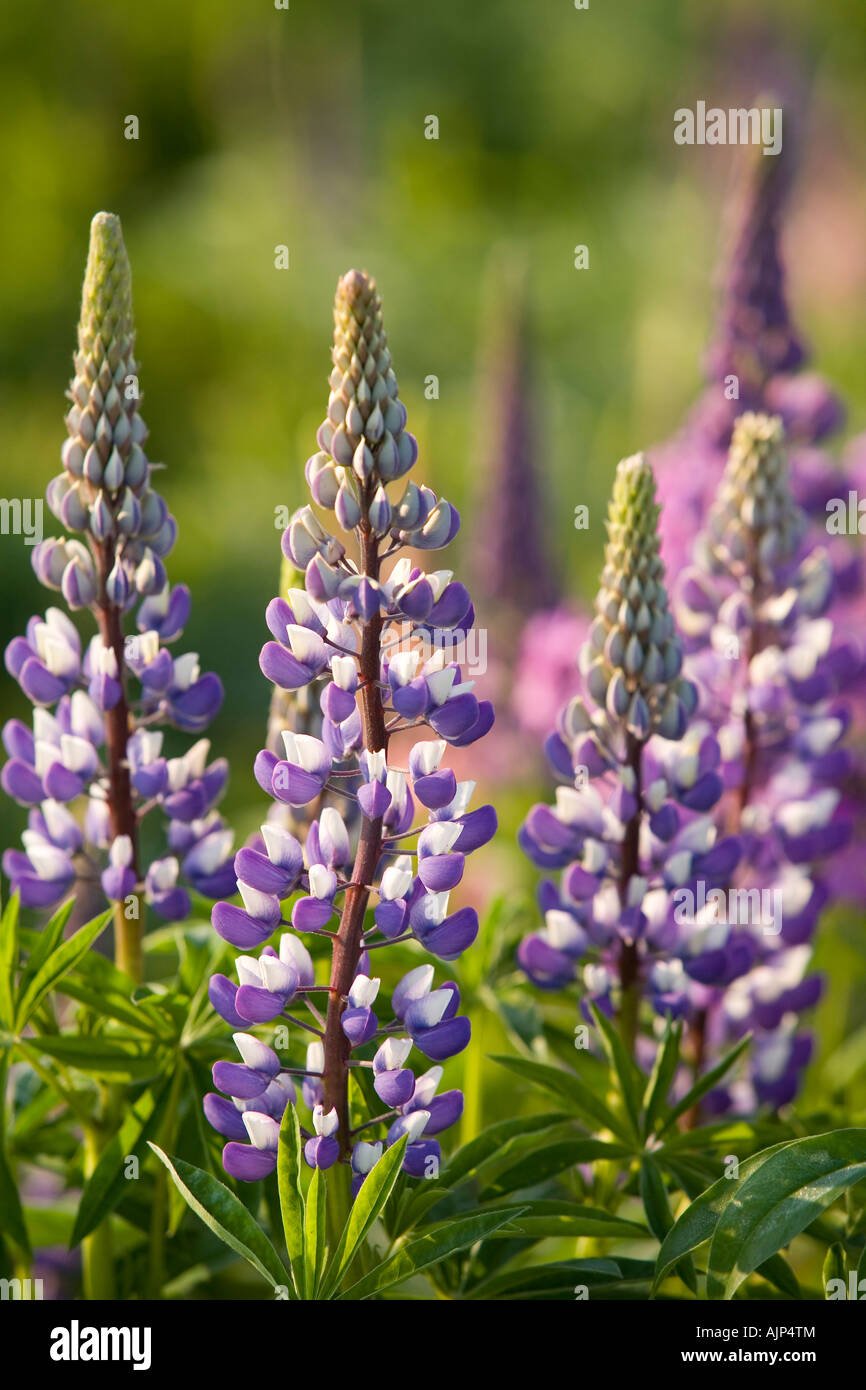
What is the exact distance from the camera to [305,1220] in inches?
30.4

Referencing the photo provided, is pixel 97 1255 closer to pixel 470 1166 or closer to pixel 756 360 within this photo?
pixel 470 1166

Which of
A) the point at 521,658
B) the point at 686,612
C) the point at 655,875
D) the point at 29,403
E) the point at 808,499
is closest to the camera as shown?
the point at 655,875

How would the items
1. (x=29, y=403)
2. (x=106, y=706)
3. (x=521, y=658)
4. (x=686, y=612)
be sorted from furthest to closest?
(x=29, y=403), (x=521, y=658), (x=686, y=612), (x=106, y=706)

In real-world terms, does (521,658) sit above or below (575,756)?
above

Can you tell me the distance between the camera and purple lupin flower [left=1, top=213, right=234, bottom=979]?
2.92 ft

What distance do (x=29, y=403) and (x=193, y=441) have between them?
51cm

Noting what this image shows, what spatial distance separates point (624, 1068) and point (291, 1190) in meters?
0.24

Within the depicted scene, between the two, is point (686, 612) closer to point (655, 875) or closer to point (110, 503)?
point (655, 875)

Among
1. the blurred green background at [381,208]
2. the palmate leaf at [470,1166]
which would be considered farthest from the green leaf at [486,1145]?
the blurred green background at [381,208]

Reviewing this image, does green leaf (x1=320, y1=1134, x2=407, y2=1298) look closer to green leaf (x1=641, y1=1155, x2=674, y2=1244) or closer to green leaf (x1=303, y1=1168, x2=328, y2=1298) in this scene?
green leaf (x1=303, y1=1168, x2=328, y2=1298)

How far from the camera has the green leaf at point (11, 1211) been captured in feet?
2.92

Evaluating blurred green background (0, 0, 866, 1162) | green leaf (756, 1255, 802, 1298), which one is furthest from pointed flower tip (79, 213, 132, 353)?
blurred green background (0, 0, 866, 1162)
